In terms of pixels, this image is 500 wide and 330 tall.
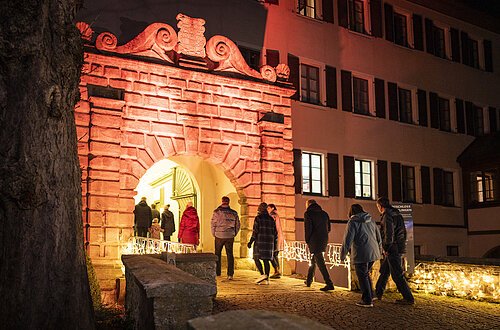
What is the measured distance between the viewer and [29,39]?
536 cm

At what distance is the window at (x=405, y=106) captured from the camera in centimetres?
2355

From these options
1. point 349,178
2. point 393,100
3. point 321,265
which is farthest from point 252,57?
point 321,265

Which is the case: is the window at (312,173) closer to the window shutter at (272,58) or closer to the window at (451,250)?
the window shutter at (272,58)

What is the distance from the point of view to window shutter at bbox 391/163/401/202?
875 inches

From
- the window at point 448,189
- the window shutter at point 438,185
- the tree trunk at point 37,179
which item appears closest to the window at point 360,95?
the window shutter at point 438,185

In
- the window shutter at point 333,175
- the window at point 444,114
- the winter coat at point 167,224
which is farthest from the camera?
the window at point 444,114

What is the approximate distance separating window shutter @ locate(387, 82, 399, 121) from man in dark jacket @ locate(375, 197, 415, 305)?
12.4 meters

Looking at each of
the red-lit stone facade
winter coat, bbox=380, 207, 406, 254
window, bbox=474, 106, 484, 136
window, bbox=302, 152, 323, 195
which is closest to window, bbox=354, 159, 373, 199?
window, bbox=302, 152, 323, 195

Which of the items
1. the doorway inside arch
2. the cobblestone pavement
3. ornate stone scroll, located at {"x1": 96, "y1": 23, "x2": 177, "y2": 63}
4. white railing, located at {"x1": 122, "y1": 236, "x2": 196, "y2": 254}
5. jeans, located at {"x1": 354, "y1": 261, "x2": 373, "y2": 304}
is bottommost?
the cobblestone pavement

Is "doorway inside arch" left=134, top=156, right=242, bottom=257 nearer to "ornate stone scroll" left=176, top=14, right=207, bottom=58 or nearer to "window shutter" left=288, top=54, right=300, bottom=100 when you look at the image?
"window shutter" left=288, top=54, right=300, bottom=100

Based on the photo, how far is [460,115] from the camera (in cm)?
2575

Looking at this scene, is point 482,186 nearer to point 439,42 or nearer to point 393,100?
point 393,100

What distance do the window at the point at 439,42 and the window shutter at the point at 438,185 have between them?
506 centimetres

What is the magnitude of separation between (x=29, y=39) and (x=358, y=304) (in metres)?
7.19
